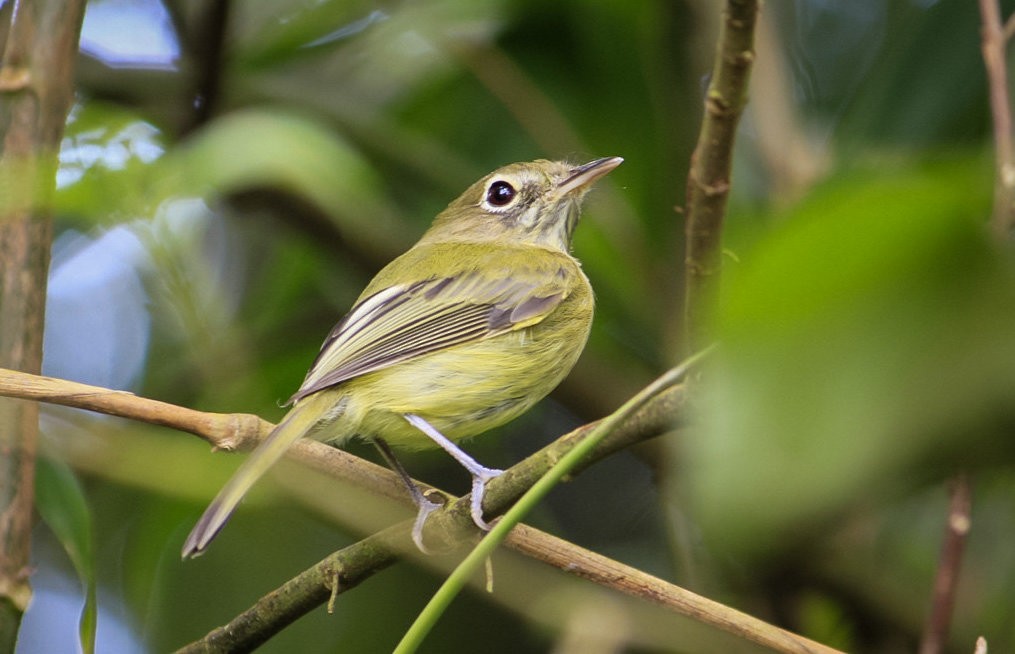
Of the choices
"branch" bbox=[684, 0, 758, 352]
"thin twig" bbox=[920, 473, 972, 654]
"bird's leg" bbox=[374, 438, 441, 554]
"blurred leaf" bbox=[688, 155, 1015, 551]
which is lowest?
"blurred leaf" bbox=[688, 155, 1015, 551]

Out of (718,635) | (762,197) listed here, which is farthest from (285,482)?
(762,197)

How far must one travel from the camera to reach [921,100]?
3170 millimetres

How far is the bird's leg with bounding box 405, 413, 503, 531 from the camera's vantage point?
6.35 ft

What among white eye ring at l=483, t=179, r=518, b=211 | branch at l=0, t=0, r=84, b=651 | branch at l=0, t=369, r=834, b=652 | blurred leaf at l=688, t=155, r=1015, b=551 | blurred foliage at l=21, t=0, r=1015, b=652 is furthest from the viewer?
white eye ring at l=483, t=179, r=518, b=211

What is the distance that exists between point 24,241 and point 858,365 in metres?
1.85

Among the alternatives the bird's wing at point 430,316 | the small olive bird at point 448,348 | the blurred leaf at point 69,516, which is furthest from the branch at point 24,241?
the bird's wing at point 430,316

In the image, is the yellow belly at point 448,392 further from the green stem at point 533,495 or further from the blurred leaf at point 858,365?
the blurred leaf at point 858,365

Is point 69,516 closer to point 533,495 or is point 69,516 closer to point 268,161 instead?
point 268,161

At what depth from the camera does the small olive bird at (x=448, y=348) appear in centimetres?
276

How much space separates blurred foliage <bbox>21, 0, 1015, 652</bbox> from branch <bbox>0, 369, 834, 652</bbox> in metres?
0.32

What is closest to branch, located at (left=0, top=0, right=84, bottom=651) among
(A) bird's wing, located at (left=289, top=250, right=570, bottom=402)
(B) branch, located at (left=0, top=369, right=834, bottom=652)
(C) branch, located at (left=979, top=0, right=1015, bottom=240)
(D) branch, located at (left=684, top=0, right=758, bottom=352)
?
(B) branch, located at (left=0, top=369, right=834, bottom=652)

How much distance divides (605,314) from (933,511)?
113cm

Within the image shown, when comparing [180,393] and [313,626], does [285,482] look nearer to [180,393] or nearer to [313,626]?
[313,626]

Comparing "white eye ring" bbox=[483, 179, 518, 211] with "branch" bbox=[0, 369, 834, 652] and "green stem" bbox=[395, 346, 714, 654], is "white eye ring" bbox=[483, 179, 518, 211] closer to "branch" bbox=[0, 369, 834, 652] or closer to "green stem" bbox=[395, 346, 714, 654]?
"branch" bbox=[0, 369, 834, 652]
